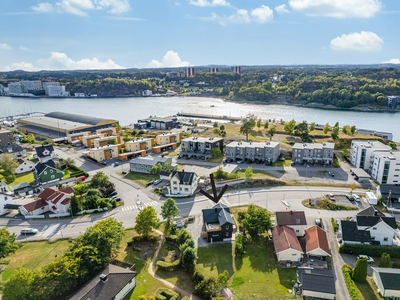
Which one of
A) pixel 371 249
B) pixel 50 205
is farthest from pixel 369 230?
pixel 50 205

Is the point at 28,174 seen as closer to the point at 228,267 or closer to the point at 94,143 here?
the point at 94,143

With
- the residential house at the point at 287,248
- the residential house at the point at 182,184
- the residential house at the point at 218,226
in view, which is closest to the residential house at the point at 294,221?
the residential house at the point at 287,248

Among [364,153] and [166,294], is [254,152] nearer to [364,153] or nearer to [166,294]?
[364,153]

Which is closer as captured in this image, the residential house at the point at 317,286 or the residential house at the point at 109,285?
the residential house at the point at 109,285

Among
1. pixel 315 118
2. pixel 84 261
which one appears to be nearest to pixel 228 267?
pixel 84 261

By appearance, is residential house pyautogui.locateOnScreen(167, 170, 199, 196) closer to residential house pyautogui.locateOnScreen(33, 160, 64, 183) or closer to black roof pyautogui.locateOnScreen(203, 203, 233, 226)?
black roof pyautogui.locateOnScreen(203, 203, 233, 226)

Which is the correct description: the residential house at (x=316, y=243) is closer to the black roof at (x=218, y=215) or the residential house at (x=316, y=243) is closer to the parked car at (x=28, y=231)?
the black roof at (x=218, y=215)
